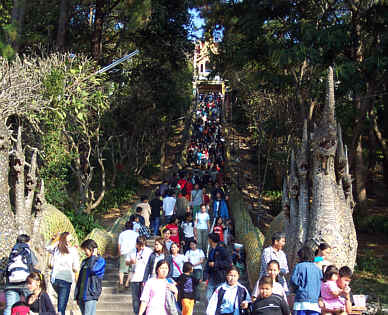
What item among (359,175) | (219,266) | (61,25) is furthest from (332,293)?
(61,25)

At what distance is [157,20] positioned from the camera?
1898 cm

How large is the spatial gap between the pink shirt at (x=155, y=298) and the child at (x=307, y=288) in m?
1.69

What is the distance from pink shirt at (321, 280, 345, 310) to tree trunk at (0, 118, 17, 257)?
717 centimetres

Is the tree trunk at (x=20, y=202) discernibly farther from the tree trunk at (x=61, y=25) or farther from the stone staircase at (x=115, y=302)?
the tree trunk at (x=61, y=25)

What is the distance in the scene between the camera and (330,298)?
684cm

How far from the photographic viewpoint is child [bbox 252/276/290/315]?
19.9ft

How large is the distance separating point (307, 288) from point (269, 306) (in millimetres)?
1160

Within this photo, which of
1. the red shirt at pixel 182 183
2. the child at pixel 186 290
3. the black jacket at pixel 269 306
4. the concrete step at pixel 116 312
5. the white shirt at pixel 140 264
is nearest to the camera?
the black jacket at pixel 269 306

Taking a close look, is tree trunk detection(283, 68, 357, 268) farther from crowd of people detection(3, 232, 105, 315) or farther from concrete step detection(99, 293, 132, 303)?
crowd of people detection(3, 232, 105, 315)

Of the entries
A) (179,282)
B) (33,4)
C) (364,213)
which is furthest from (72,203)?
(179,282)

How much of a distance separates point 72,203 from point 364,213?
378 inches

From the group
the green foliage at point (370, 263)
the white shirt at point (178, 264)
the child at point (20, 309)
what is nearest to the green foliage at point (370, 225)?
the green foliage at point (370, 263)

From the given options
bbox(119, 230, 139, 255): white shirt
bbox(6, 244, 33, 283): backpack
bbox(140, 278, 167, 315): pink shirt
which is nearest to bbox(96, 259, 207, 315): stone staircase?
bbox(119, 230, 139, 255): white shirt

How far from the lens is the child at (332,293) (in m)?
6.74
